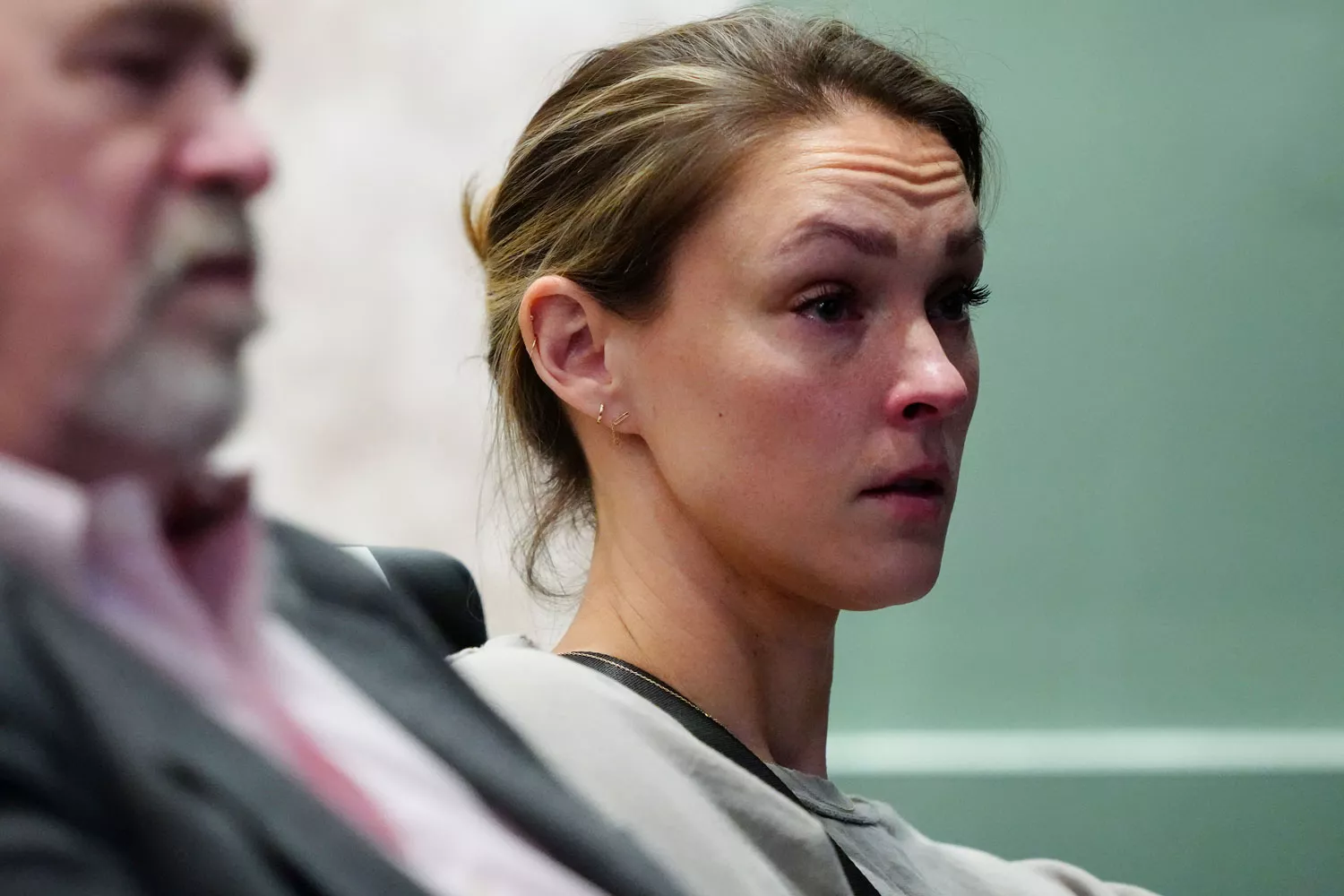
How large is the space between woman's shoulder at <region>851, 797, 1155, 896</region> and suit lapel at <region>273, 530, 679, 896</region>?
2.06ft

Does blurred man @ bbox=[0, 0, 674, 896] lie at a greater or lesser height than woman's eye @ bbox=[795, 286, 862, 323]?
lesser

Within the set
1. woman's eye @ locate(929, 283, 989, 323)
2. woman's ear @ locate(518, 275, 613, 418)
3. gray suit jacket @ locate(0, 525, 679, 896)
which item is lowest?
gray suit jacket @ locate(0, 525, 679, 896)

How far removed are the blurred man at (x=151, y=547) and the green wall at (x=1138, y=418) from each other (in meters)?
1.19

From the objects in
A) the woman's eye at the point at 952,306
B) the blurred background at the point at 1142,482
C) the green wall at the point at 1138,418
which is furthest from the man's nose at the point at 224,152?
the green wall at the point at 1138,418

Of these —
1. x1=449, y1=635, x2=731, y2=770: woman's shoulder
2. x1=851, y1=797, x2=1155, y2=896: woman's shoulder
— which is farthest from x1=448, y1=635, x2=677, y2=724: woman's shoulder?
x1=851, y1=797, x2=1155, y2=896: woman's shoulder

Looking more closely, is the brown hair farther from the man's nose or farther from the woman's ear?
the man's nose

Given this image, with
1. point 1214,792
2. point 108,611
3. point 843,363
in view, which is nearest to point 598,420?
point 843,363

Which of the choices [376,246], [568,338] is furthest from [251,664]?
[568,338]

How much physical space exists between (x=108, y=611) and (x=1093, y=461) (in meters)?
1.36

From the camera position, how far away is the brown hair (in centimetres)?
84

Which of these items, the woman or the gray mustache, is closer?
the gray mustache

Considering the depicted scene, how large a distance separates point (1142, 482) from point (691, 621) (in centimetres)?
84

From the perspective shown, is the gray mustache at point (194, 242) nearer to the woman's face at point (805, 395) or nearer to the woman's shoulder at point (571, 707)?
the woman's shoulder at point (571, 707)

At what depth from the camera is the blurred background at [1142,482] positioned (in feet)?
4.72
